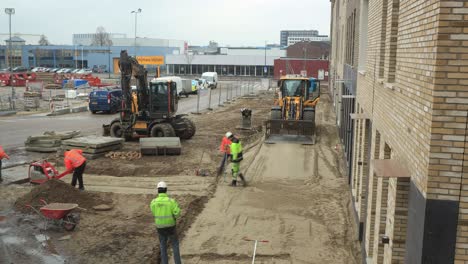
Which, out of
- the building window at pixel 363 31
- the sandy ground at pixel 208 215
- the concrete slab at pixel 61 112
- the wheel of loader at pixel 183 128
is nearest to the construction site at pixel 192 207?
the sandy ground at pixel 208 215

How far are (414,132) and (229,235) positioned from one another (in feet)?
23.0

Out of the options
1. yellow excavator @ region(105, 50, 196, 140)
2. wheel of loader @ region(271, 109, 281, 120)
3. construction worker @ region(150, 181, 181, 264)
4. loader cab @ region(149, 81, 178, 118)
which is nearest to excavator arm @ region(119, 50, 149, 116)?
yellow excavator @ region(105, 50, 196, 140)

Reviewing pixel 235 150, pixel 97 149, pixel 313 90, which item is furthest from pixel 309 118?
pixel 97 149

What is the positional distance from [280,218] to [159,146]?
9158mm

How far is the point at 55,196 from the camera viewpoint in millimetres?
13328

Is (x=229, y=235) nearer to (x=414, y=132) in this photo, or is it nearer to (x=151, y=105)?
(x=414, y=132)

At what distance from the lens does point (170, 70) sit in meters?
98.6

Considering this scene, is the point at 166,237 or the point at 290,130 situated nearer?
the point at 166,237

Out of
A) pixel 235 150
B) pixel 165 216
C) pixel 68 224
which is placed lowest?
pixel 68 224

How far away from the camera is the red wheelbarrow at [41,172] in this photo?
15134 millimetres

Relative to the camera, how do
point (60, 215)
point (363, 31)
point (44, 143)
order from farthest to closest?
point (44, 143)
point (363, 31)
point (60, 215)

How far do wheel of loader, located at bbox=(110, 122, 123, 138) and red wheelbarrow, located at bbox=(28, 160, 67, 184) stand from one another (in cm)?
852

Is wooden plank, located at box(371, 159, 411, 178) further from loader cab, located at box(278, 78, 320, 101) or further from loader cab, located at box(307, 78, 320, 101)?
loader cab, located at box(307, 78, 320, 101)

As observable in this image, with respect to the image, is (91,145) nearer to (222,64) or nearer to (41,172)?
(41,172)
